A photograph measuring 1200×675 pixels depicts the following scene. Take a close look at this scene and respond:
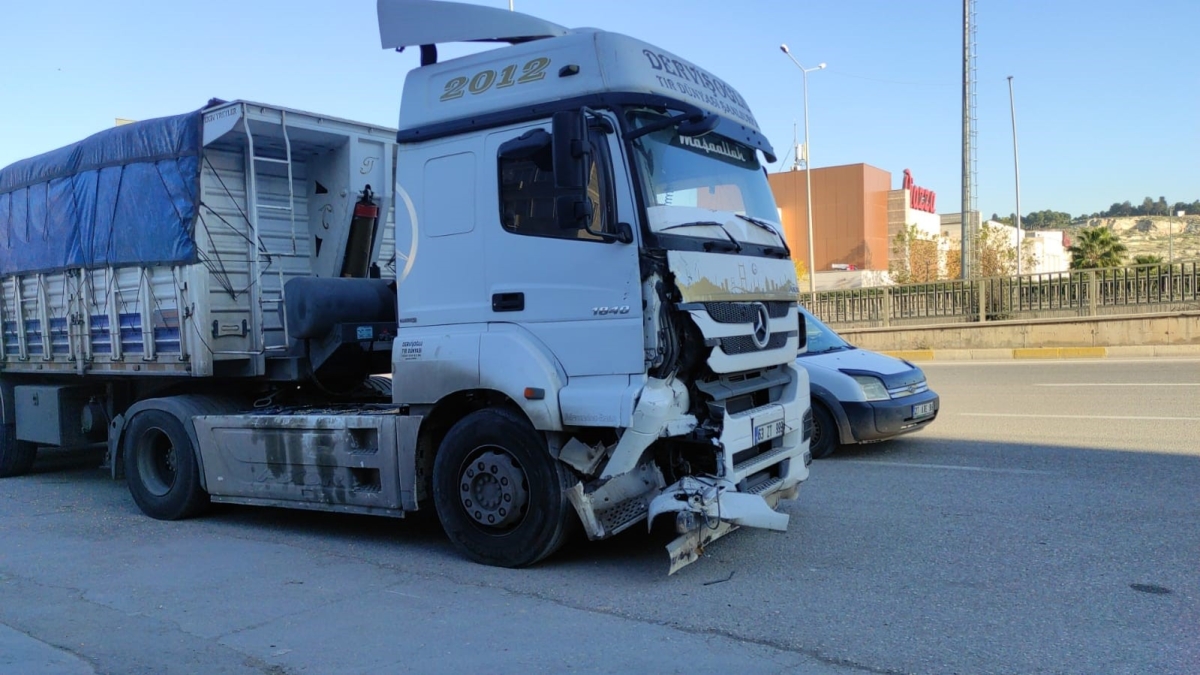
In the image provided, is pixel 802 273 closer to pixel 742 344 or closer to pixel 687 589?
pixel 742 344

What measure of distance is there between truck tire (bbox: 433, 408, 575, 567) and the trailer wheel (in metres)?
2.86

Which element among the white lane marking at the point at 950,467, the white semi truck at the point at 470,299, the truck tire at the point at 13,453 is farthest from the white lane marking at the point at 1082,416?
the truck tire at the point at 13,453

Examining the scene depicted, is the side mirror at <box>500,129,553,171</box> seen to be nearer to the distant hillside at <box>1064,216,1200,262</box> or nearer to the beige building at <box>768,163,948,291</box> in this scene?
the beige building at <box>768,163,948,291</box>

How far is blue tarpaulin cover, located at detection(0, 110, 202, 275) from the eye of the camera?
7.63m

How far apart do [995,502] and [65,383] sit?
8762 mm

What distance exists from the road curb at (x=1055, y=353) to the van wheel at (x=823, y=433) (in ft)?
37.0

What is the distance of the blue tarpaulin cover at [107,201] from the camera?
25.0 ft

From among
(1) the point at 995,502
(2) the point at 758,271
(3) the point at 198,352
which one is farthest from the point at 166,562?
(1) the point at 995,502

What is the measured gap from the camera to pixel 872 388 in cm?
930

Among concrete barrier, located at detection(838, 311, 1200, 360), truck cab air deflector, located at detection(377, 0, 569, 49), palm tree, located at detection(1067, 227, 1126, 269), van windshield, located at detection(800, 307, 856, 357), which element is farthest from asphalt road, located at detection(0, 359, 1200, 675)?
palm tree, located at detection(1067, 227, 1126, 269)

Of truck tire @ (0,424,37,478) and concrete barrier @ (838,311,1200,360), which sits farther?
concrete barrier @ (838,311,1200,360)

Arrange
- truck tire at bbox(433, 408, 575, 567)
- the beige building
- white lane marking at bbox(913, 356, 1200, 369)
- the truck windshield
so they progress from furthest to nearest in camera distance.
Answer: the beige building → white lane marking at bbox(913, 356, 1200, 369) → truck tire at bbox(433, 408, 575, 567) → the truck windshield

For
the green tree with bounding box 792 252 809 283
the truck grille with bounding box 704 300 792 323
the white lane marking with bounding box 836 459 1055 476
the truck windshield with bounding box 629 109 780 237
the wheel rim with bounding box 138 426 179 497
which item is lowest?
the white lane marking with bounding box 836 459 1055 476

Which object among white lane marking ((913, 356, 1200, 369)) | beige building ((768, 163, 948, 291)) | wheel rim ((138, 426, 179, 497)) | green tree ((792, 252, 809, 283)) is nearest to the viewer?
wheel rim ((138, 426, 179, 497))
